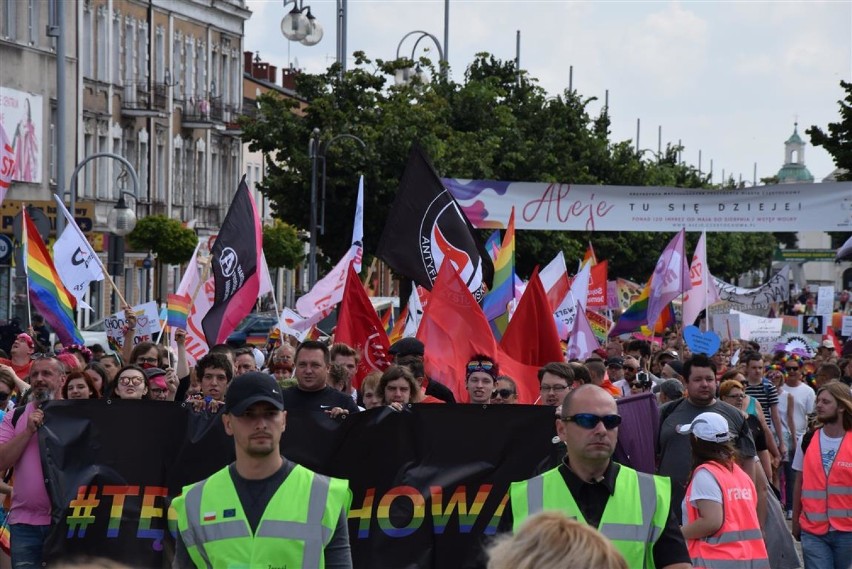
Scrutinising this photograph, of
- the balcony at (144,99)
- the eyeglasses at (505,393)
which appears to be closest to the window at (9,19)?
the balcony at (144,99)

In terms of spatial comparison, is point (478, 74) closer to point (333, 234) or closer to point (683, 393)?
point (333, 234)

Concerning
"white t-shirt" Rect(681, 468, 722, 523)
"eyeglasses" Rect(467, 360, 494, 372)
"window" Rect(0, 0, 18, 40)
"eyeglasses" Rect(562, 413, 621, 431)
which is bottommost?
"white t-shirt" Rect(681, 468, 722, 523)

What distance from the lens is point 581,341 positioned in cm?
1903

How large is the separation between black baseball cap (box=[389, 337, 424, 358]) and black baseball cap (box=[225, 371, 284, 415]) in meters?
5.92

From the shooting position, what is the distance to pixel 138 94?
5259 centimetres

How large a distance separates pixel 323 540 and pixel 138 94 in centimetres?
4830

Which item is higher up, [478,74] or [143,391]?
[478,74]

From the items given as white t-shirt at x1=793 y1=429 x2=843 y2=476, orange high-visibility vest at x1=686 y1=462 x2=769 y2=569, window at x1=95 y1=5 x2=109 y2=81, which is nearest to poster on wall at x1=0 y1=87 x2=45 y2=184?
window at x1=95 y1=5 x2=109 y2=81

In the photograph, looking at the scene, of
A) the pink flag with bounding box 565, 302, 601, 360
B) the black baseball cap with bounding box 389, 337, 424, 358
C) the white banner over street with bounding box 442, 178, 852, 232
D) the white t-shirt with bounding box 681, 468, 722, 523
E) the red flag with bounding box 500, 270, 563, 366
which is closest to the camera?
the white t-shirt with bounding box 681, 468, 722, 523

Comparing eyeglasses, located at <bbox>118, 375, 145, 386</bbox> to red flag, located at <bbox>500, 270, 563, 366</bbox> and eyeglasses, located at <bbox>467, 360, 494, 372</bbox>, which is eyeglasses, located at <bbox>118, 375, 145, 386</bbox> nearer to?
eyeglasses, located at <bbox>467, 360, 494, 372</bbox>

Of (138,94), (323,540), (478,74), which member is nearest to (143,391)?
(323,540)

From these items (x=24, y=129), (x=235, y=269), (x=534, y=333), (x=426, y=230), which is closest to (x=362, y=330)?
(x=426, y=230)

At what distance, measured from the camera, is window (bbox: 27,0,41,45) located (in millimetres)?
43438

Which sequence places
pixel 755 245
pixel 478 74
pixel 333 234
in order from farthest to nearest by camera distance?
pixel 755 245, pixel 478 74, pixel 333 234
